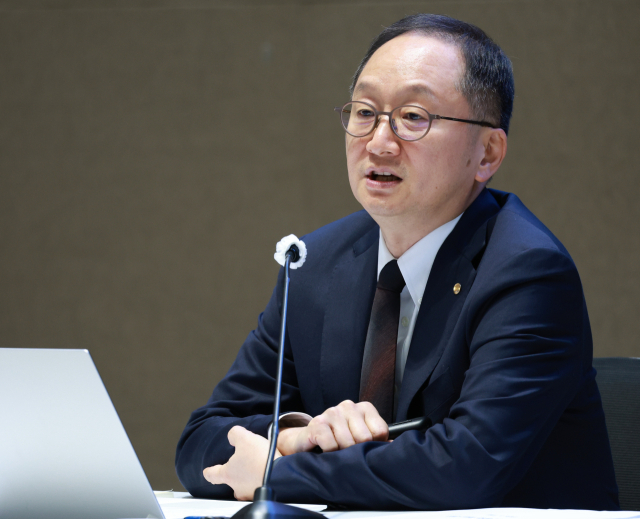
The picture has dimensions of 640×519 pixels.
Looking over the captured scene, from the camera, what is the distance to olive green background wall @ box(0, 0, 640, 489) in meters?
3.56

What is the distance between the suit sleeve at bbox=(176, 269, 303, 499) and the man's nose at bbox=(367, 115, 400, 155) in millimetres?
333

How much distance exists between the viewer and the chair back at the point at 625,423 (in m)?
1.53

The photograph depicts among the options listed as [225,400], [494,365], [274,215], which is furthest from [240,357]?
[274,215]

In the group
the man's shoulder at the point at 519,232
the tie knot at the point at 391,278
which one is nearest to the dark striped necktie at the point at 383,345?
the tie knot at the point at 391,278

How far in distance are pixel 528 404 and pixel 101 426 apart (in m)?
0.69

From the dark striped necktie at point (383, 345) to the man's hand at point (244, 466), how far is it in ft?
0.82

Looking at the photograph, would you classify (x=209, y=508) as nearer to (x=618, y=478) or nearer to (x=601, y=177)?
(x=618, y=478)

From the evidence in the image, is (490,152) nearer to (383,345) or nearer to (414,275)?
(414,275)

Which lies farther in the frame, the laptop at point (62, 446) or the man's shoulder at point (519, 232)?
the man's shoulder at point (519, 232)

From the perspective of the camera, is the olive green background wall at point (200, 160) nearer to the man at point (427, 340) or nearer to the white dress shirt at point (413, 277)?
the man at point (427, 340)

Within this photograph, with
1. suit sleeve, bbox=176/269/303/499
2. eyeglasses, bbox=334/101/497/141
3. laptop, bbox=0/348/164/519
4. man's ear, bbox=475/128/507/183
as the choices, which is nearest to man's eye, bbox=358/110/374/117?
eyeglasses, bbox=334/101/497/141

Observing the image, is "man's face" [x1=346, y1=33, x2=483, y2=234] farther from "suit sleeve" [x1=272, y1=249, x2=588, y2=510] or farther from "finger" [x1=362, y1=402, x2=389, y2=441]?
"finger" [x1=362, y1=402, x2=389, y2=441]

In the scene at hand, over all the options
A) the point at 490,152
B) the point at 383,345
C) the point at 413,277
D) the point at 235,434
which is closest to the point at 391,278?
the point at 413,277

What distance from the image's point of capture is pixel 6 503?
0.95 metres
